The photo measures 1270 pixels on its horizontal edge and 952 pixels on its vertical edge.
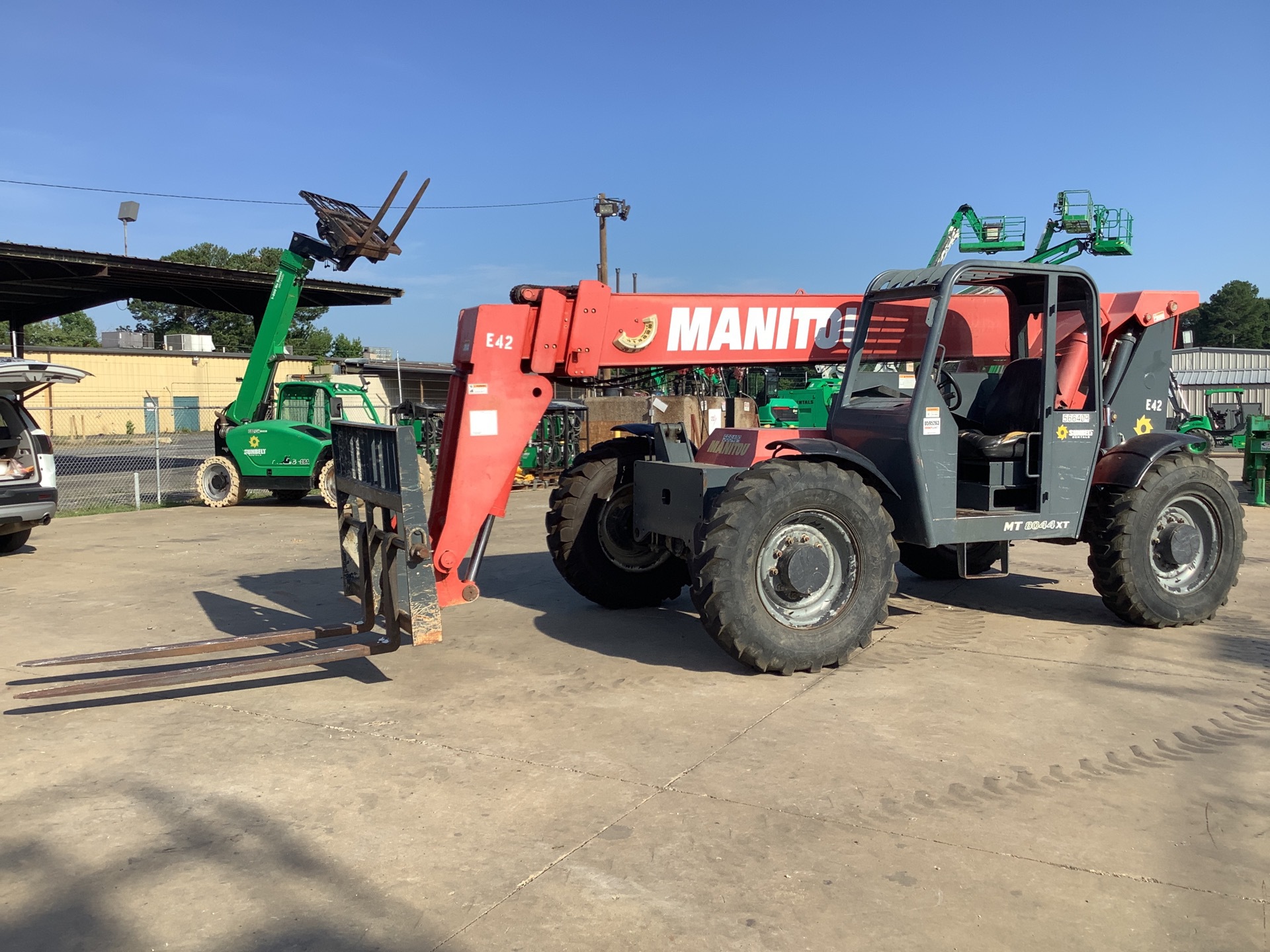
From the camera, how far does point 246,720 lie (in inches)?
212

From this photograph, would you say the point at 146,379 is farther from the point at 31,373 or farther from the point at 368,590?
the point at 368,590

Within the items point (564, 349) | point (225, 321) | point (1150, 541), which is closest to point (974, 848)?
point (564, 349)

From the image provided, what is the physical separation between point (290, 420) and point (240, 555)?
22.7 ft

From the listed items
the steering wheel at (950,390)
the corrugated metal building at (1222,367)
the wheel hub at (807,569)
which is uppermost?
the corrugated metal building at (1222,367)

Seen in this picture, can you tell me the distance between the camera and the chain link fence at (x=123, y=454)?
18.2 metres

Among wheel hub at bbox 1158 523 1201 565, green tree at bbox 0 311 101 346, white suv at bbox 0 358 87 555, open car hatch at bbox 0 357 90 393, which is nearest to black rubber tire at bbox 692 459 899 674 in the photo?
wheel hub at bbox 1158 523 1201 565

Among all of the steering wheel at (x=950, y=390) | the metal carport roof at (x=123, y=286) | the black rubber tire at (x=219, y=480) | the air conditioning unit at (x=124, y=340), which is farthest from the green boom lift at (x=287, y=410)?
the air conditioning unit at (x=124, y=340)

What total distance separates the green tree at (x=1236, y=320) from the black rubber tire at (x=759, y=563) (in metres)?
89.1

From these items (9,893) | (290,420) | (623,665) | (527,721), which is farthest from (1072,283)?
(290,420)

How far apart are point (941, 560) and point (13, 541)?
1016 cm

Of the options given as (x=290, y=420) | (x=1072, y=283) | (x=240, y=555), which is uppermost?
(x=1072, y=283)

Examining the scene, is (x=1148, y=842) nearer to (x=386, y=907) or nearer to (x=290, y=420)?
(x=386, y=907)

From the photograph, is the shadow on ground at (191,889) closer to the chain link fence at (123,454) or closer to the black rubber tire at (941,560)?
the black rubber tire at (941,560)

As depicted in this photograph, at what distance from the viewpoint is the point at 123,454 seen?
32906 millimetres
